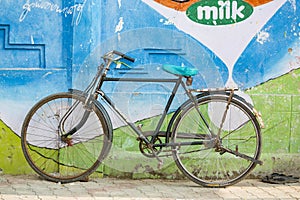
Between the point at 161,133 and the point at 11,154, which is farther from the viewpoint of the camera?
the point at 11,154

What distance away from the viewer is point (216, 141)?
712 cm

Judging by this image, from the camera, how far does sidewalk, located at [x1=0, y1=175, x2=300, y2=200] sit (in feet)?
22.1

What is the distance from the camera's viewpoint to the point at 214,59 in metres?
7.55

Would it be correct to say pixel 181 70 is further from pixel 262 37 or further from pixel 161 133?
pixel 262 37

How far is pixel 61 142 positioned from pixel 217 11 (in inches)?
89.1

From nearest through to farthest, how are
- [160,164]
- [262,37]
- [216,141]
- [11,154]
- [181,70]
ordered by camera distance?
1. [181,70]
2. [216,141]
3. [160,164]
4. [11,154]
5. [262,37]

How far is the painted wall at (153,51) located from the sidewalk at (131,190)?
290 mm

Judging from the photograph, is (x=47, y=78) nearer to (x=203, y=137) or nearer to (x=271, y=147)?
(x=203, y=137)

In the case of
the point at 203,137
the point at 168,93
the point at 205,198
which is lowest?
the point at 205,198

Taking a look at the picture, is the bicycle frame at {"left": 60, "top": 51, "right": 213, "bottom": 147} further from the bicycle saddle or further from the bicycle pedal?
the bicycle pedal

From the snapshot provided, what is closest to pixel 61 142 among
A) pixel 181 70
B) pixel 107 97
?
pixel 107 97

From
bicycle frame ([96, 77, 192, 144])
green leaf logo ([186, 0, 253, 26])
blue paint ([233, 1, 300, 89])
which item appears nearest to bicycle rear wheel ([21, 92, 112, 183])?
bicycle frame ([96, 77, 192, 144])

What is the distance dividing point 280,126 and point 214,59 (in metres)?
1.08

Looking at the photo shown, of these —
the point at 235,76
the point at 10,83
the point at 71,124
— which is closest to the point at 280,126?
the point at 235,76
